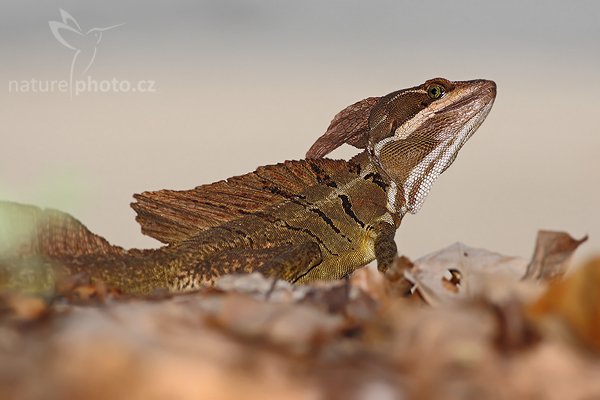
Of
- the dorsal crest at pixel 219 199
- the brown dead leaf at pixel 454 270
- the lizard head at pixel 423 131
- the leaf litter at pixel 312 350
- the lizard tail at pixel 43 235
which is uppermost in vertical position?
the lizard head at pixel 423 131

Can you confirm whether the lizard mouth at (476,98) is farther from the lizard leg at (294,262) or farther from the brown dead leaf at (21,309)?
the brown dead leaf at (21,309)

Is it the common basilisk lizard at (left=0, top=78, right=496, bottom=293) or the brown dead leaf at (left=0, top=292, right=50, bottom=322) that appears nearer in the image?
the brown dead leaf at (left=0, top=292, right=50, bottom=322)

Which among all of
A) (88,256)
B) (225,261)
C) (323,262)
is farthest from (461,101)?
(88,256)

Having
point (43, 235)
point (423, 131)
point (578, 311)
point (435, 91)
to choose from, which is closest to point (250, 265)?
point (43, 235)

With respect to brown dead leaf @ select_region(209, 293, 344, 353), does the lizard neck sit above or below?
above

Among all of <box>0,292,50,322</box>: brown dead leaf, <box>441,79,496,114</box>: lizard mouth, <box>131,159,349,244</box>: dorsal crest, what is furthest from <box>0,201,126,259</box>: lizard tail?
<box>441,79,496,114</box>: lizard mouth

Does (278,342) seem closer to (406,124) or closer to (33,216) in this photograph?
(33,216)

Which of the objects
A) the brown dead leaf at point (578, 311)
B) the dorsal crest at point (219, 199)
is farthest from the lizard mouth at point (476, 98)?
the brown dead leaf at point (578, 311)

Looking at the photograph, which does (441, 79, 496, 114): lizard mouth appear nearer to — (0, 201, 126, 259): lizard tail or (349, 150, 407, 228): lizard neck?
(349, 150, 407, 228): lizard neck

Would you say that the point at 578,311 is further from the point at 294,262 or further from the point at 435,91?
the point at 435,91
